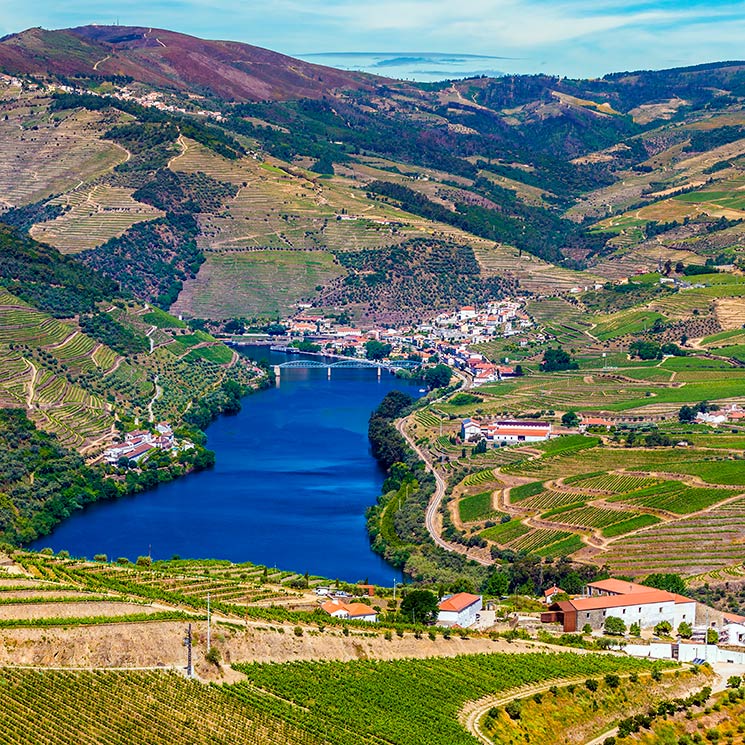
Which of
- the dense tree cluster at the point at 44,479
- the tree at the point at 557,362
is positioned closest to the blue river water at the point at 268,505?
the dense tree cluster at the point at 44,479

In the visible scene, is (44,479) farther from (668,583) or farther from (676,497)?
(668,583)

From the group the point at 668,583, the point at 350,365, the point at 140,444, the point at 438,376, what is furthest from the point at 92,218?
the point at 668,583

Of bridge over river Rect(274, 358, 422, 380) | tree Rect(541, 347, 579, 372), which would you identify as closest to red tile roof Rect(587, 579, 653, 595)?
tree Rect(541, 347, 579, 372)

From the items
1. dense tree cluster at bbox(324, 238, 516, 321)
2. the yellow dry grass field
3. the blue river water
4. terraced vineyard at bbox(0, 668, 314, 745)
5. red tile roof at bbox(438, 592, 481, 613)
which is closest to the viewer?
terraced vineyard at bbox(0, 668, 314, 745)

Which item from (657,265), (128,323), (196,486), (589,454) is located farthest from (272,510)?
(657,265)

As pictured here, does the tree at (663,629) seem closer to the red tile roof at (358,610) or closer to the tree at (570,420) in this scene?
the red tile roof at (358,610)

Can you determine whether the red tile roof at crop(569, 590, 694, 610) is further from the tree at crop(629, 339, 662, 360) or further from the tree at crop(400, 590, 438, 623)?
the tree at crop(629, 339, 662, 360)

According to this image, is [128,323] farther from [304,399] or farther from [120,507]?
[120,507]
